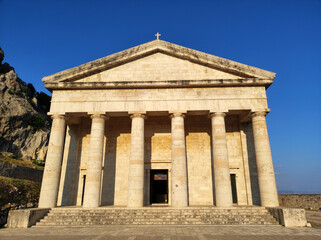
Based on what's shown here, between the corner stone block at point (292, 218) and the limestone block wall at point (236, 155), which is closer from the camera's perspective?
the corner stone block at point (292, 218)

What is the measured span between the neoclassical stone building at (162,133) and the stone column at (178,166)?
0.23 feet

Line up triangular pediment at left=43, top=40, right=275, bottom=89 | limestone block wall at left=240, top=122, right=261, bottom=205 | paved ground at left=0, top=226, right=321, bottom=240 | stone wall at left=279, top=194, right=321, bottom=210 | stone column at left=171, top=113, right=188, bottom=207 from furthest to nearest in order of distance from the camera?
stone wall at left=279, top=194, right=321, bottom=210 → limestone block wall at left=240, top=122, right=261, bottom=205 → triangular pediment at left=43, top=40, right=275, bottom=89 → stone column at left=171, top=113, right=188, bottom=207 → paved ground at left=0, top=226, right=321, bottom=240

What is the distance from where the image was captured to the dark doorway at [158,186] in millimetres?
18995

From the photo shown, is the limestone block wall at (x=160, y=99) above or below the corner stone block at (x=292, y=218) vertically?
above

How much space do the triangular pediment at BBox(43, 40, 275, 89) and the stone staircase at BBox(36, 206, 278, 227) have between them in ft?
30.7

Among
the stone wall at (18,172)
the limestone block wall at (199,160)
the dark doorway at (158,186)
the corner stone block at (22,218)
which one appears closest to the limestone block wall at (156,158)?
the limestone block wall at (199,160)

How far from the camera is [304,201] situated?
23828mm

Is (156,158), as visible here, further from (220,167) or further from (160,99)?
(220,167)

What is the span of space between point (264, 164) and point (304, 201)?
1325cm

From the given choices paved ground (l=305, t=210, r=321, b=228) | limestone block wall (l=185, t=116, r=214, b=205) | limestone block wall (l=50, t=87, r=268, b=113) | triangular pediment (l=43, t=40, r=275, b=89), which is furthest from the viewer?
limestone block wall (l=185, t=116, r=214, b=205)

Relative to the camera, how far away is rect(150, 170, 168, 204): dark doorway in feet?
62.3

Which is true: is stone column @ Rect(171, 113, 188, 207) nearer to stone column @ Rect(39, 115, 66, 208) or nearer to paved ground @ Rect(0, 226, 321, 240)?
paved ground @ Rect(0, 226, 321, 240)

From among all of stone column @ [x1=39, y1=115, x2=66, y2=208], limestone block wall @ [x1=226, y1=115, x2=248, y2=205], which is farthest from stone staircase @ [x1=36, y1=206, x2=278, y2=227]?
limestone block wall @ [x1=226, y1=115, x2=248, y2=205]

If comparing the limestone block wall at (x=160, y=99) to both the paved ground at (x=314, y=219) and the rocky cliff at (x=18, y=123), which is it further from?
the rocky cliff at (x=18, y=123)
